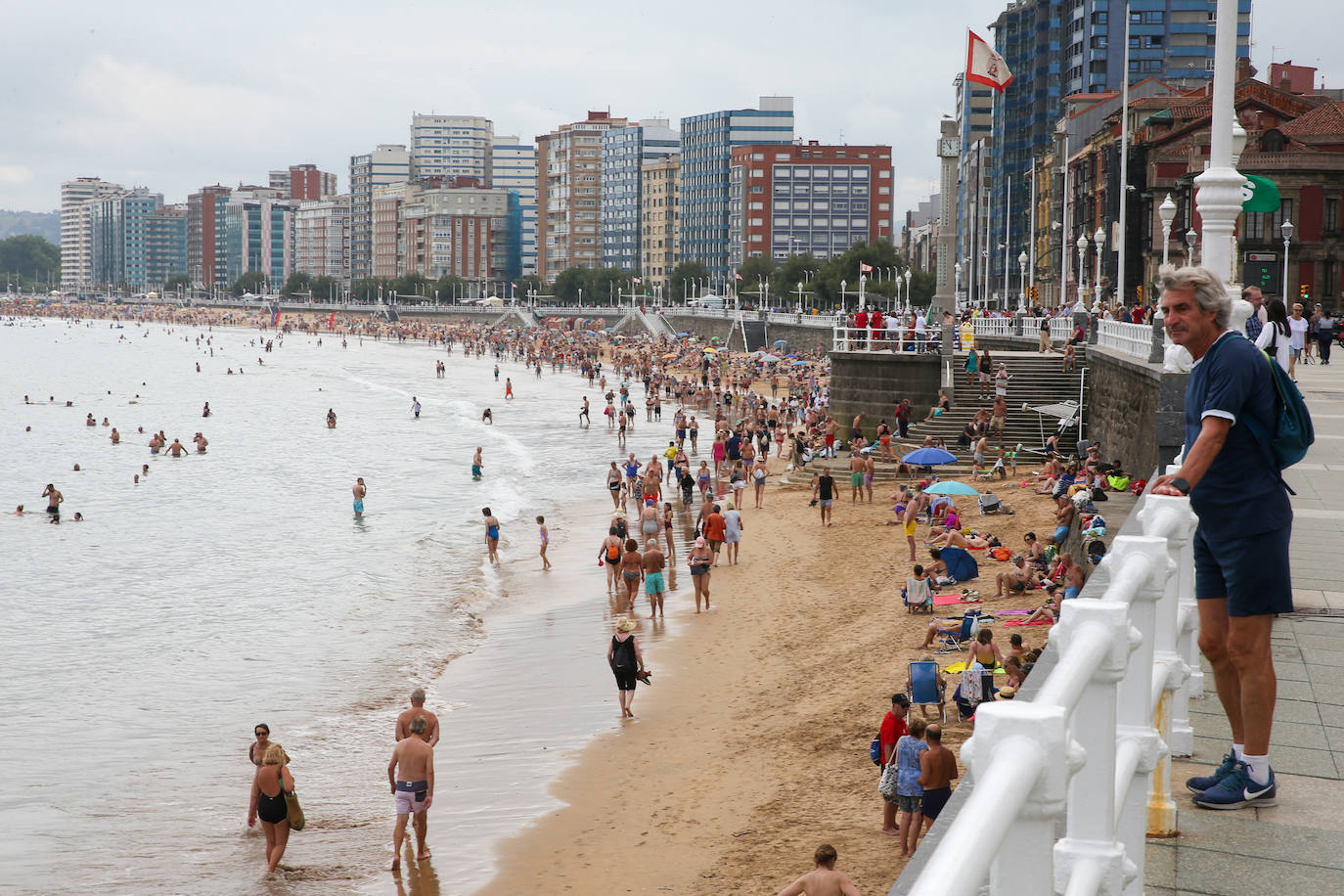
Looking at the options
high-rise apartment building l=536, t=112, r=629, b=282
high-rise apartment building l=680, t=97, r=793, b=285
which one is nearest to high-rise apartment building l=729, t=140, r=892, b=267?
high-rise apartment building l=680, t=97, r=793, b=285

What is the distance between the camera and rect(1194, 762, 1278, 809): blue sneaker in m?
4.13

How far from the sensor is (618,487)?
109ft

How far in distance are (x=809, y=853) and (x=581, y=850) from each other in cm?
236

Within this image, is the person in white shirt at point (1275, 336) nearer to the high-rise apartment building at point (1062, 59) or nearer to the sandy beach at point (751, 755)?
the sandy beach at point (751, 755)

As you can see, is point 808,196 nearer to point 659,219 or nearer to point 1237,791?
point 659,219

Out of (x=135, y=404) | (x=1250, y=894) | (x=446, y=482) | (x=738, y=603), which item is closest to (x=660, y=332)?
(x=135, y=404)

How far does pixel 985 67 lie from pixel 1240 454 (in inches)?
1344

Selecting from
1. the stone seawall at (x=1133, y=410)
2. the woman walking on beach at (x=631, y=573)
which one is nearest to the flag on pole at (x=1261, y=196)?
the stone seawall at (x=1133, y=410)

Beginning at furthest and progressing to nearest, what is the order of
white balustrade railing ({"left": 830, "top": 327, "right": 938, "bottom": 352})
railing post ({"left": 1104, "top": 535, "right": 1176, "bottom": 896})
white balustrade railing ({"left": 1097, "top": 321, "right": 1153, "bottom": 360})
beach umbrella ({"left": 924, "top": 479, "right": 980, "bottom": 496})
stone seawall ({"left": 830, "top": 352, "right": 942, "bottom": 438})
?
1. white balustrade railing ({"left": 830, "top": 327, "right": 938, "bottom": 352})
2. stone seawall ({"left": 830, "top": 352, "right": 942, "bottom": 438})
3. beach umbrella ({"left": 924, "top": 479, "right": 980, "bottom": 496})
4. white balustrade railing ({"left": 1097, "top": 321, "right": 1153, "bottom": 360})
5. railing post ({"left": 1104, "top": 535, "right": 1176, "bottom": 896})

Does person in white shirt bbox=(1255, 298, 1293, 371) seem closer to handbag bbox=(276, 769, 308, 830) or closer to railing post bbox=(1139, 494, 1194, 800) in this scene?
railing post bbox=(1139, 494, 1194, 800)

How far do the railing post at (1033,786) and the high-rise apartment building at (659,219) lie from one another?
175m

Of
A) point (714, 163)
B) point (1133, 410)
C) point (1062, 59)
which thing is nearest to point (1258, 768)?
point (1133, 410)

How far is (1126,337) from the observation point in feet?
79.5

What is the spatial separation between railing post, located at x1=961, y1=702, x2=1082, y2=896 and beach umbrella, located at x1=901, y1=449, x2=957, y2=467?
1051 inches
